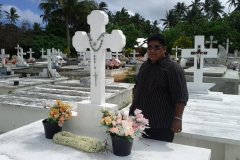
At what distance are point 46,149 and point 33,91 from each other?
15.8 feet

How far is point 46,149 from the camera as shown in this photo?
301 cm

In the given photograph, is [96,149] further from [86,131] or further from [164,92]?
[164,92]

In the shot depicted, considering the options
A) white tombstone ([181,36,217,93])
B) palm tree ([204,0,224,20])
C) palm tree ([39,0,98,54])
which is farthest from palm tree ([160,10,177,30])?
white tombstone ([181,36,217,93])

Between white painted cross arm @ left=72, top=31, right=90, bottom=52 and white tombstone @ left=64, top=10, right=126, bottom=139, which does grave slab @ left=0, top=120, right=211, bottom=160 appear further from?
white painted cross arm @ left=72, top=31, right=90, bottom=52

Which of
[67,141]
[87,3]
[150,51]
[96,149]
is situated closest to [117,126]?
[96,149]

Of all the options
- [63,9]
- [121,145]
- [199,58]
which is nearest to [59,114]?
[121,145]

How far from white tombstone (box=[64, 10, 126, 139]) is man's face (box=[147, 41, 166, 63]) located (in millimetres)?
323

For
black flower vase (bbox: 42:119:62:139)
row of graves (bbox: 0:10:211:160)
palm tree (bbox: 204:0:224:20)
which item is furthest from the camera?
palm tree (bbox: 204:0:224:20)

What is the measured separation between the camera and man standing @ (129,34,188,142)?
3.04m

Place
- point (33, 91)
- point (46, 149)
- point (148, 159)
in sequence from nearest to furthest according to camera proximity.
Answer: point (148, 159), point (46, 149), point (33, 91)

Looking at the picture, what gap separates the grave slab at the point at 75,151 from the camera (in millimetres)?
2826

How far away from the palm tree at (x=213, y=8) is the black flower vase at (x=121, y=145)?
53124 millimetres

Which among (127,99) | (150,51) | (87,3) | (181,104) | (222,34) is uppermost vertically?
(87,3)

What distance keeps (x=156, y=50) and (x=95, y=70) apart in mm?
829
